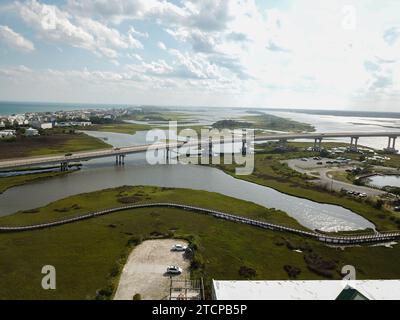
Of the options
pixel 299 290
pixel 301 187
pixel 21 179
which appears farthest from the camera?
pixel 21 179

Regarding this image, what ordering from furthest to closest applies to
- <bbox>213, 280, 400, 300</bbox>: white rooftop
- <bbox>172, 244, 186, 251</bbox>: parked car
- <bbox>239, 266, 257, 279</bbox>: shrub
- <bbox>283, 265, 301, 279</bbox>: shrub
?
1. <bbox>172, 244, 186, 251</bbox>: parked car
2. <bbox>283, 265, 301, 279</bbox>: shrub
3. <bbox>239, 266, 257, 279</bbox>: shrub
4. <bbox>213, 280, 400, 300</bbox>: white rooftop

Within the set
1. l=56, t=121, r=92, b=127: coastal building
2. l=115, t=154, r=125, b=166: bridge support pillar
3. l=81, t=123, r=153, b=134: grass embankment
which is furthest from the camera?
l=56, t=121, r=92, b=127: coastal building

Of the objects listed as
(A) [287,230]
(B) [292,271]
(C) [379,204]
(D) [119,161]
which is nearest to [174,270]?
(B) [292,271]

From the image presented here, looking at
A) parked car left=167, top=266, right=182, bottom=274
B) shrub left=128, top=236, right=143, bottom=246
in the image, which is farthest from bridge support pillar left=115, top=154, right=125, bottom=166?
parked car left=167, top=266, right=182, bottom=274

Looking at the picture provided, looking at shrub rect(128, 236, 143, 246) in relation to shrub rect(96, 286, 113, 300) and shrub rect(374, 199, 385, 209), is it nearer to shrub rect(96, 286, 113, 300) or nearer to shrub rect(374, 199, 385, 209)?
shrub rect(96, 286, 113, 300)

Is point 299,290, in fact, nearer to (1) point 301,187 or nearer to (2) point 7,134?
(1) point 301,187
